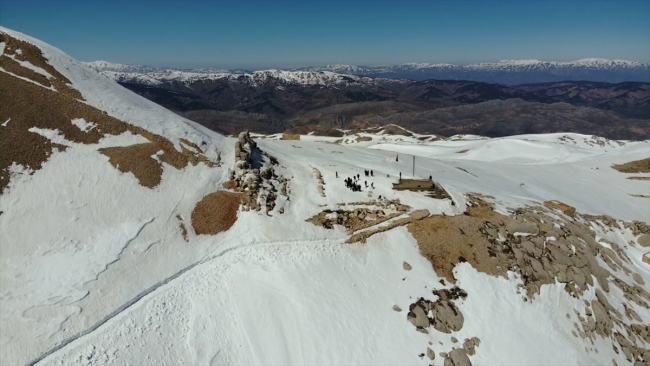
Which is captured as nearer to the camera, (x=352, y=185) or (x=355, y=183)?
(x=352, y=185)

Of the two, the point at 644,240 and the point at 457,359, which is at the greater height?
the point at 457,359

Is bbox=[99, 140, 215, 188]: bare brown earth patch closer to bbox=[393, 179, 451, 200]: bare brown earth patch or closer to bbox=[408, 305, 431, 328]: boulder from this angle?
bbox=[393, 179, 451, 200]: bare brown earth patch

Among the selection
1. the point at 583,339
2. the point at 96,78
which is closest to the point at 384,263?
the point at 583,339

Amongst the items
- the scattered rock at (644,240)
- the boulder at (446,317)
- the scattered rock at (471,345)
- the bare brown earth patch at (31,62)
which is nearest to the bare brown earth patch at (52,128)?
the bare brown earth patch at (31,62)

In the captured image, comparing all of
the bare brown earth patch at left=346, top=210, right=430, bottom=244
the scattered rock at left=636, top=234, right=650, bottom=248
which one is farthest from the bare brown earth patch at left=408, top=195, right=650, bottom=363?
the scattered rock at left=636, top=234, right=650, bottom=248

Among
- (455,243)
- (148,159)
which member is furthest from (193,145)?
(455,243)

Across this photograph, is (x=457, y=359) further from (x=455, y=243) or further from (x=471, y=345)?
(x=455, y=243)

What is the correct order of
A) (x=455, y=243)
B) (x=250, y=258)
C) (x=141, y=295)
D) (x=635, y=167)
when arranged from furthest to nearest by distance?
1. (x=635, y=167)
2. (x=455, y=243)
3. (x=250, y=258)
4. (x=141, y=295)
